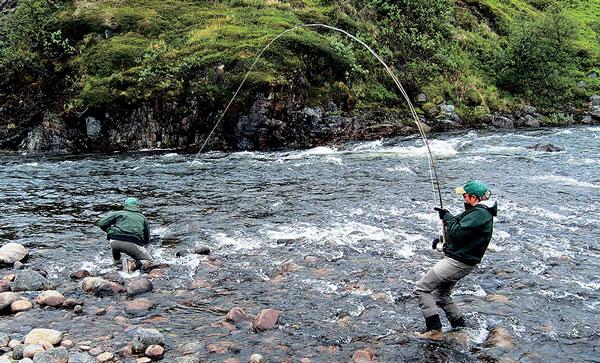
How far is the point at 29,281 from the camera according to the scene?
8.43 metres

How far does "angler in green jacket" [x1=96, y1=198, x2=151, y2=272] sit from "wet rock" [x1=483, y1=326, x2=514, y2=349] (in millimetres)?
6067

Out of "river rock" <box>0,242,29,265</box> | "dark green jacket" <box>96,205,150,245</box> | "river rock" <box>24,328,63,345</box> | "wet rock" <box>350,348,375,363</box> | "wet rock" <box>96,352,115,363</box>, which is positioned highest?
"dark green jacket" <box>96,205,150,245</box>

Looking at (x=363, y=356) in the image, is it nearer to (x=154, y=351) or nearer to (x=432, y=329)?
(x=432, y=329)

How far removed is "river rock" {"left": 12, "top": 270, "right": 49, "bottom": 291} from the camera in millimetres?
8336

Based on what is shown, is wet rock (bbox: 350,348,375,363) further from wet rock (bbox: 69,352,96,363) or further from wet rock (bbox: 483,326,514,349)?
wet rock (bbox: 69,352,96,363)

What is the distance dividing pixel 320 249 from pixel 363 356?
3.98 m

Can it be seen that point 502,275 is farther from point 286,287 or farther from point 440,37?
point 440,37

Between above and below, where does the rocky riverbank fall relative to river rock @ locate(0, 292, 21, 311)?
above

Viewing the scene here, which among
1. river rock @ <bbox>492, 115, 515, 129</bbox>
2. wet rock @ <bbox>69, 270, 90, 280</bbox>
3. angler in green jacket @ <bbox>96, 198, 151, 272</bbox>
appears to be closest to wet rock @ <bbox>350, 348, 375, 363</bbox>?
angler in green jacket @ <bbox>96, 198, 151, 272</bbox>

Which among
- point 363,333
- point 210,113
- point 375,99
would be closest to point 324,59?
point 375,99

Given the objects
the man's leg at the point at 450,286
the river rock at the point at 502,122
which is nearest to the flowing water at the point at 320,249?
the man's leg at the point at 450,286

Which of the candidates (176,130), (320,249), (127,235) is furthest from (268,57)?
(127,235)

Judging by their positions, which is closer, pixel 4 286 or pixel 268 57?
pixel 4 286

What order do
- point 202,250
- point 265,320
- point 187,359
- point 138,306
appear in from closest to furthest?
1. point 187,359
2. point 265,320
3. point 138,306
4. point 202,250
